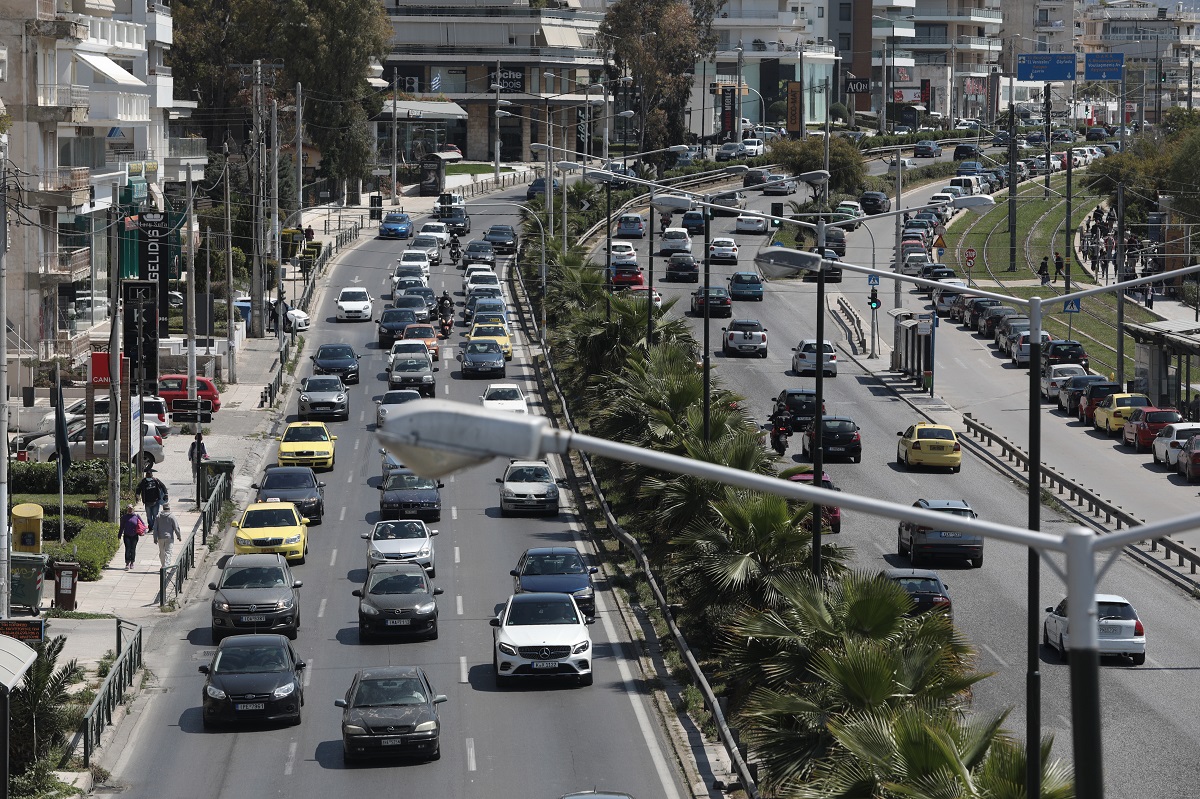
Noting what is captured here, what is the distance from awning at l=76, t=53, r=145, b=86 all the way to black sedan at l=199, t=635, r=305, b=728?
4412 centimetres

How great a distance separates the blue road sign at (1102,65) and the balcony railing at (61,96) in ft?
283

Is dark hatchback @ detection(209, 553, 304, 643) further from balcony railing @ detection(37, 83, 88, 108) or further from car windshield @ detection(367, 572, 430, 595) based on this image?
balcony railing @ detection(37, 83, 88, 108)

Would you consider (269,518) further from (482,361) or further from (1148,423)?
(1148,423)

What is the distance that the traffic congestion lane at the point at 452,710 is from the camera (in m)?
24.0

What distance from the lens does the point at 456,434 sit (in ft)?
28.9

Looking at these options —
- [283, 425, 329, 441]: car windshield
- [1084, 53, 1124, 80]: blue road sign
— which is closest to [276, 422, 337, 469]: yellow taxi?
[283, 425, 329, 441]: car windshield

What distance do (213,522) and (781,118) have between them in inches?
4993

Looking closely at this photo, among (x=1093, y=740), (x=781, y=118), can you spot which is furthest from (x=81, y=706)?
(x=781, y=118)

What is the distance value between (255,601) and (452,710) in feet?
19.4

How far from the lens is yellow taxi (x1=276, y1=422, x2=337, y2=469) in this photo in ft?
154

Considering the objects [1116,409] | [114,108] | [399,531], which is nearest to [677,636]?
[399,531]

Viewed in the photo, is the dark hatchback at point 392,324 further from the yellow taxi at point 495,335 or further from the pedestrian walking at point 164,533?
the pedestrian walking at point 164,533

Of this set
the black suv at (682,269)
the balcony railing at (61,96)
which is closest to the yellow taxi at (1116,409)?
the black suv at (682,269)

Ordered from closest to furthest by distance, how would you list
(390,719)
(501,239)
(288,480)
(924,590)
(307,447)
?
(390,719) < (924,590) < (288,480) < (307,447) < (501,239)
